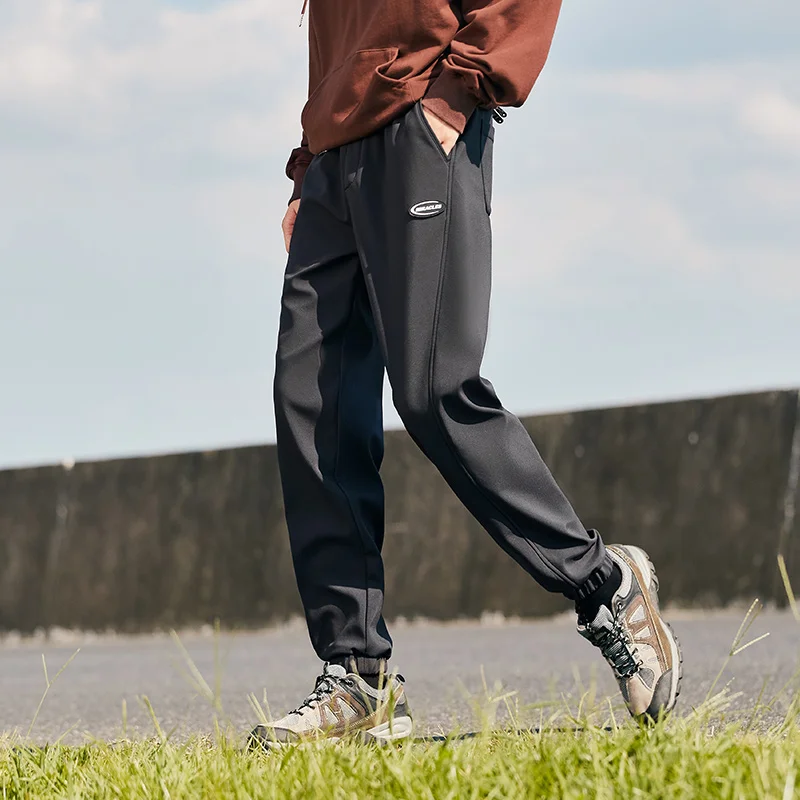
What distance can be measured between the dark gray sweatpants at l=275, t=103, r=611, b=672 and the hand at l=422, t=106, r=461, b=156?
0.04 feet

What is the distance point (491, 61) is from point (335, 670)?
123 centimetres

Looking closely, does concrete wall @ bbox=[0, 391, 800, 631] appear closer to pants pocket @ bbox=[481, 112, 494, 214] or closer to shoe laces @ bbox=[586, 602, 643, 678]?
shoe laces @ bbox=[586, 602, 643, 678]

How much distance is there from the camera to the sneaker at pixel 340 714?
8.17 feet

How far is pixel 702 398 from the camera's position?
6219mm

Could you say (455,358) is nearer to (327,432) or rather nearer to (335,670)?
(327,432)

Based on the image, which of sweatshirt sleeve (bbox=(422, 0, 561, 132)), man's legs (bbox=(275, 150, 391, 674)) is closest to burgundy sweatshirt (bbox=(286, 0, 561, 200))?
sweatshirt sleeve (bbox=(422, 0, 561, 132))

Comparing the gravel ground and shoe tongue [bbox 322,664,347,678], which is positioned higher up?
shoe tongue [bbox 322,664,347,678]

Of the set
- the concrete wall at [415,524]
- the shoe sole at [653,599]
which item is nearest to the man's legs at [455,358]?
the shoe sole at [653,599]

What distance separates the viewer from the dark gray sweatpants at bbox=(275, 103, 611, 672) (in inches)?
99.7

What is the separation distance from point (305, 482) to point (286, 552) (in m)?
4.42

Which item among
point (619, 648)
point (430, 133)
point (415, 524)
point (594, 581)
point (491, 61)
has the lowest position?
point (415, 524)

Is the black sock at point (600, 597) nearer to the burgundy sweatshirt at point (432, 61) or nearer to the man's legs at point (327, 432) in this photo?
the man's legs at point (327, 432)

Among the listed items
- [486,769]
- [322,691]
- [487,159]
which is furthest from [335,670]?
[487,159]

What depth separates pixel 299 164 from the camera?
3.02m
